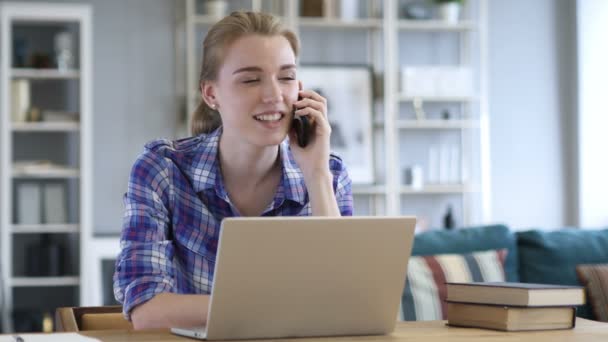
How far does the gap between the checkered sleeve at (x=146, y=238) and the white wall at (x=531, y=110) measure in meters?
4.71

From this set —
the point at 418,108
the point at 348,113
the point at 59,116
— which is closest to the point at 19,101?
the point at 59,116

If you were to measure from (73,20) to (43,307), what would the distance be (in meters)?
1.62

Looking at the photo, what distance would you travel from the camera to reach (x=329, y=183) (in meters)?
2.11

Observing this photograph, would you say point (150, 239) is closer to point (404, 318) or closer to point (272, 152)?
point (272, 152)

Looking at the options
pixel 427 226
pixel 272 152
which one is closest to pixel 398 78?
pixel 427 226

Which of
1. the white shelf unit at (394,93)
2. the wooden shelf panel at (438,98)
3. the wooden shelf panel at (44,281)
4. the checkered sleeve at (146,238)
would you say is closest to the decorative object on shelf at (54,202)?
the wooden shelf panel at (44,281)

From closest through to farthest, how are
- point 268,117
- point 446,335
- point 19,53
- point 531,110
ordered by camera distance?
point 446,335
point 268,117
point 19,53
point 531,110

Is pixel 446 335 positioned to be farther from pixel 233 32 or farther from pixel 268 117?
pixel 233 32

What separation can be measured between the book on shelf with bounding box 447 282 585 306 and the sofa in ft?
4.88

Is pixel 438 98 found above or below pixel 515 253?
above

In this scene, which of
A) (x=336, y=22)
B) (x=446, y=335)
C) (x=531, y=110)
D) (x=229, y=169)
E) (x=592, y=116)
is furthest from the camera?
(x=531, y=110)

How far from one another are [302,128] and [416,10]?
4221mm

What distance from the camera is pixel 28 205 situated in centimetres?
553

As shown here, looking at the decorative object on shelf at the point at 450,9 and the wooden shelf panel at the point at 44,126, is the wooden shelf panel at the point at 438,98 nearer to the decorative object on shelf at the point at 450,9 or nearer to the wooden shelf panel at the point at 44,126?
the decorative object on shelf at the point at 450,9
